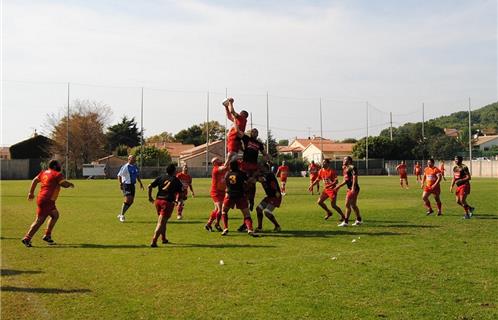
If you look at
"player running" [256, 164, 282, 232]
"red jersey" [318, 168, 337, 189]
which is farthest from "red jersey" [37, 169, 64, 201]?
"red jersey" [318, 168, 337, 189]

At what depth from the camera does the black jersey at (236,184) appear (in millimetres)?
13406

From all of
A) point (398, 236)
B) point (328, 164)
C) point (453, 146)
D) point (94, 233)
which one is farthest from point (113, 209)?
point (453, 146)

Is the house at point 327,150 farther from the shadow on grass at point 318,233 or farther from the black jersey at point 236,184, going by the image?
the black jersey at point 236,184

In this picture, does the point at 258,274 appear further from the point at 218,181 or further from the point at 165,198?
the point at 218,181

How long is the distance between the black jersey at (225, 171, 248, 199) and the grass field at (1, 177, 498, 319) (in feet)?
3.57

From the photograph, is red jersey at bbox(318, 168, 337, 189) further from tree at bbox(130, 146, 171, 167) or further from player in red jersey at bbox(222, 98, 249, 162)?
tree at bbox(130, 146, 171, 167)

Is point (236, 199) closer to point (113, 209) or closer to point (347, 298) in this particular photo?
point (347, 298)

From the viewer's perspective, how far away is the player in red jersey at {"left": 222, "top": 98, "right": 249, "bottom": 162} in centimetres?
1275

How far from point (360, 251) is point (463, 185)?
8.71 metres

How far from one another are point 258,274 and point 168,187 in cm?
415

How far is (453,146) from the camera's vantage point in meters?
94.2

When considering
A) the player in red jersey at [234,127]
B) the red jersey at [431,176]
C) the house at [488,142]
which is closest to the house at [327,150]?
the house at [488,142]

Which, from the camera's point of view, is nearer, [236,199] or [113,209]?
[236,199]

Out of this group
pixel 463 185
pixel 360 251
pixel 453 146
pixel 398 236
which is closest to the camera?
pixel 360 251
